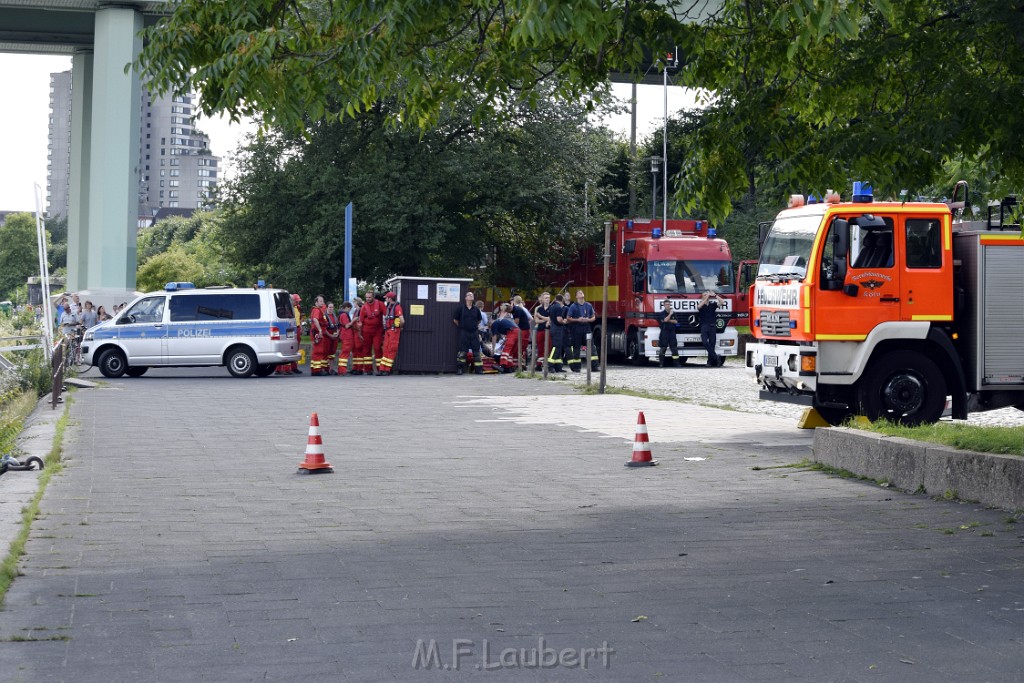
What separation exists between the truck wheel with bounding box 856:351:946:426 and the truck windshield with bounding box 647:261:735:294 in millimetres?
16353

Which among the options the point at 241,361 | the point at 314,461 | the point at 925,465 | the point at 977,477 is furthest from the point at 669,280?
the point at 977,477

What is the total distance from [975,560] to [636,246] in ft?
79.4

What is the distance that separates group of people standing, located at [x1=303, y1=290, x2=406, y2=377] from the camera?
92.7ft

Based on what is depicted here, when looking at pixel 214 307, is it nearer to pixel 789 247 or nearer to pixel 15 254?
pixel 789 247

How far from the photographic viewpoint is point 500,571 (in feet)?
22.2

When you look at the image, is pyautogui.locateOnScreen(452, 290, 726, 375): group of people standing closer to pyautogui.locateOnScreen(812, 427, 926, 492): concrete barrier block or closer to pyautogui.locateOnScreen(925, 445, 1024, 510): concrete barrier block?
pyautogui.locateOnScreen(812, 427, 926, 492): concrete barrier block

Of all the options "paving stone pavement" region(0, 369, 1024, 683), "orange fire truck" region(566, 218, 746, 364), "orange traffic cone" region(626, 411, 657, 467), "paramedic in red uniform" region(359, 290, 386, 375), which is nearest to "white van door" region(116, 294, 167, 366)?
"paramedic in red uniform" region(359, 290, 386, 375)

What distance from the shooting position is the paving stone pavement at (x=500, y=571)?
200 inches

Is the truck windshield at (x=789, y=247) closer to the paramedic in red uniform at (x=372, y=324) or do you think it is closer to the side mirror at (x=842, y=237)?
the side mirror at (x=842, y=237)

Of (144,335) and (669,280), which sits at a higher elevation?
(669,280)

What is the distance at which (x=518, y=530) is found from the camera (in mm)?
8062

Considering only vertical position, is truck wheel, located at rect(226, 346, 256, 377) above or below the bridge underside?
below

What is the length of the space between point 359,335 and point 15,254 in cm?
11171

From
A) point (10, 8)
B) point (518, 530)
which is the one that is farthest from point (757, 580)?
point (10, 8)
